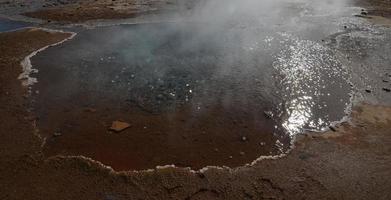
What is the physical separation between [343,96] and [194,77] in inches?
166

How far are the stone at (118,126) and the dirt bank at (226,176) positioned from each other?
4.17 feet

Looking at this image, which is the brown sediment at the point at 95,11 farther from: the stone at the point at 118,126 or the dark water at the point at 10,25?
the stone at the point at 118,126

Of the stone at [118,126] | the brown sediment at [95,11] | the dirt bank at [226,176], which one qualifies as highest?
the brown sediment at [95,11]

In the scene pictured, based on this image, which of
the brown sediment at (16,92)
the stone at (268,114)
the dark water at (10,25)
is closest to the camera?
the brown sediment at (16,92)

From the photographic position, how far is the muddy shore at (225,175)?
6891mm

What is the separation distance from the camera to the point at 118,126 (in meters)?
8.91

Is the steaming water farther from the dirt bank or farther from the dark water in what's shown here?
the dark water

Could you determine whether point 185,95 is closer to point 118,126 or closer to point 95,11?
point 118,126

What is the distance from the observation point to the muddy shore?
6.89m

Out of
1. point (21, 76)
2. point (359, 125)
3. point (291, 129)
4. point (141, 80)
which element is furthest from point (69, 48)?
point (359, 125)

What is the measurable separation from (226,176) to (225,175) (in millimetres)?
33

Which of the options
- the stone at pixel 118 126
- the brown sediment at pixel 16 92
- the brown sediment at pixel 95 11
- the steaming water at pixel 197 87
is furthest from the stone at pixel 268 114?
the brown sediment at pixel 95 11

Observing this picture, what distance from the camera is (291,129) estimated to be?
8984 millimetres

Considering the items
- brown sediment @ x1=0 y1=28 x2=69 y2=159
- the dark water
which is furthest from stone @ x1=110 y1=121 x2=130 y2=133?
the dark water
